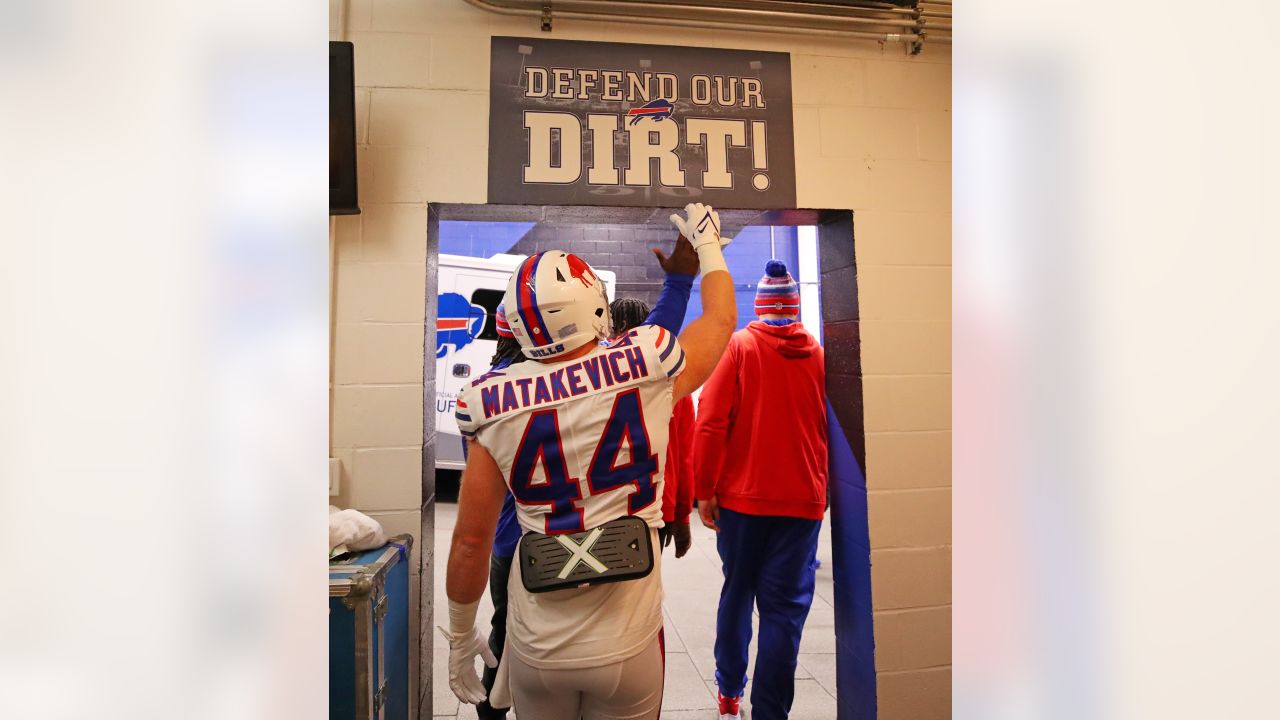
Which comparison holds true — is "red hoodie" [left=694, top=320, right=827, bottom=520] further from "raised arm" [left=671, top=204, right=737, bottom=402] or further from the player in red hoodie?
"raised arm" [left=671, top=204, right=737, bottom=402]

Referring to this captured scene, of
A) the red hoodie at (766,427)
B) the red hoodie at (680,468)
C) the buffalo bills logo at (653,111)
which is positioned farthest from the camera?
the red hoodie at (766,427)

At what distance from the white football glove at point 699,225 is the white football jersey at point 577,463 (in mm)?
657

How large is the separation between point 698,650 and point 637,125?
301cm

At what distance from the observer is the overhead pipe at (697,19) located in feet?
8.23

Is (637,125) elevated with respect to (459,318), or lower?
elevated

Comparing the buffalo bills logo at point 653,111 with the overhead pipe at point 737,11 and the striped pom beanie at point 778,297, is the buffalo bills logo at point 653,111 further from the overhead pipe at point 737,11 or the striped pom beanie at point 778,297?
the striped pom beanie at point 778,297

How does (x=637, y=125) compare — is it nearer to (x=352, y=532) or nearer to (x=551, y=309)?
(x=551, y=309)

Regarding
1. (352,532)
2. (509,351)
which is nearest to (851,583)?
(509,351)

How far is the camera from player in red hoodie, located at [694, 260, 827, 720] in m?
3.14

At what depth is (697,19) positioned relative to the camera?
2621 mm

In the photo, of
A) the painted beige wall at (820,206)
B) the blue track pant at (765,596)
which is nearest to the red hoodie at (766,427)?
the blue track pant at (765,596)

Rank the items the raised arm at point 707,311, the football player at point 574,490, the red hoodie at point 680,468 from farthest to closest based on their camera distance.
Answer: the red hoodie at point 680,468, the raised arm at point 707,311, the football player at point 574,490
